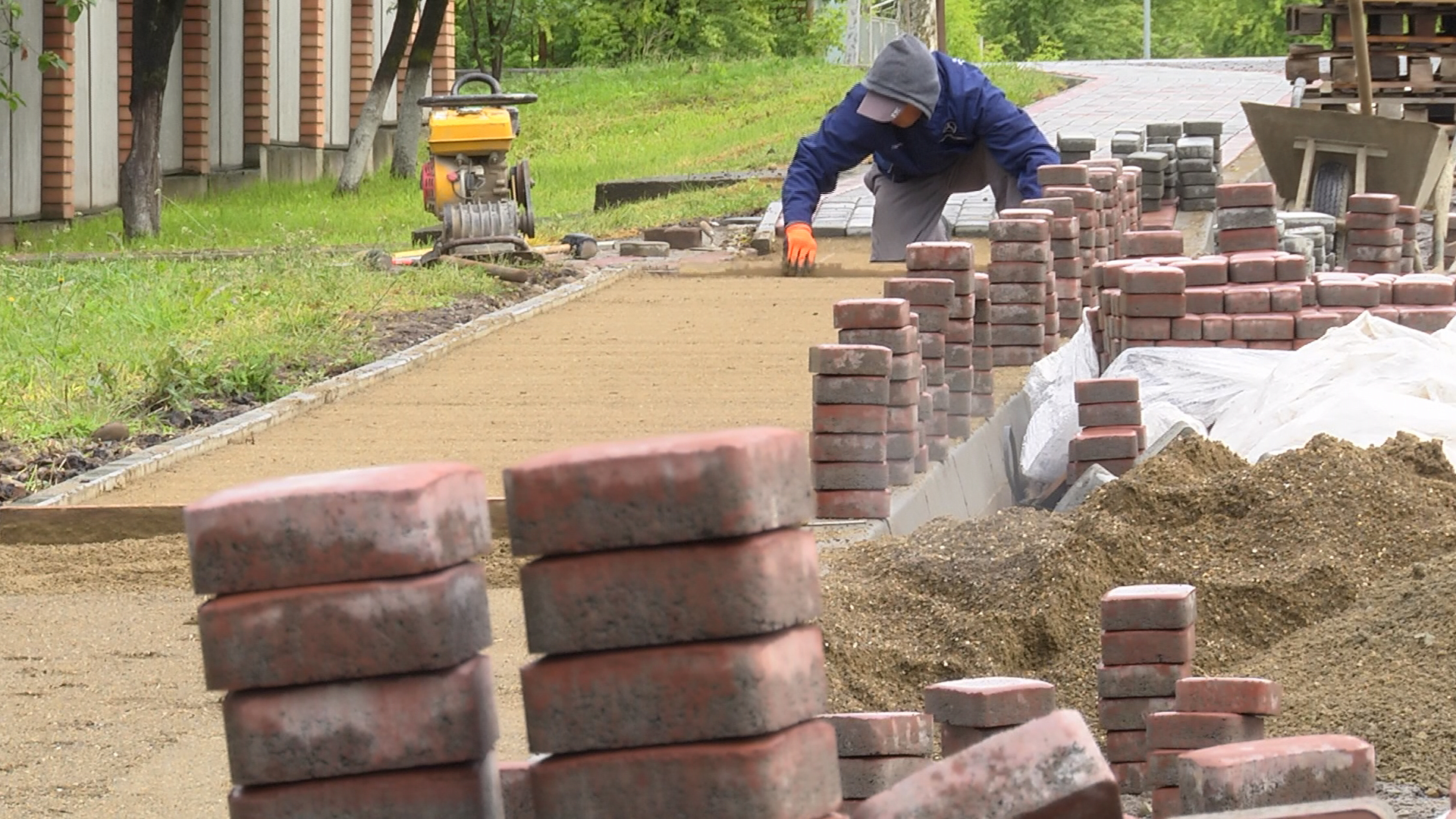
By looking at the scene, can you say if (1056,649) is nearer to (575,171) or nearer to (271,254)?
(271,254)

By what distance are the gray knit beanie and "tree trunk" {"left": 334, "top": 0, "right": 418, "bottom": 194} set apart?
45.6 feet

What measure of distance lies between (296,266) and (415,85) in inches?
412

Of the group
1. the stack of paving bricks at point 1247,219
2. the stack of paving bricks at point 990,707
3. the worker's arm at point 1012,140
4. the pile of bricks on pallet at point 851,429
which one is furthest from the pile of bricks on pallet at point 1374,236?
the stack of paving bricks at point 990,707

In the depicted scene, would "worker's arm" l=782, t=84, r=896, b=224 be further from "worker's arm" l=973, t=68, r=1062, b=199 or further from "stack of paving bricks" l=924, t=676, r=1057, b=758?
"stack of paving bricks" l=924, t=676, r=1057, b=758

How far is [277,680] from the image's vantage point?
2.68 m

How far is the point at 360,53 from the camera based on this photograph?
2923 cm

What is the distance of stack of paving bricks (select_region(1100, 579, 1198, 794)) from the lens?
14.4 feet

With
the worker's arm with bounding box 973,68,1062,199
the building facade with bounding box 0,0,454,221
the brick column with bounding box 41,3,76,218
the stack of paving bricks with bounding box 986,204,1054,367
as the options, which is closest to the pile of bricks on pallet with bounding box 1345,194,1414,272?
the worker's arm with bounding box 973,68,1062,199

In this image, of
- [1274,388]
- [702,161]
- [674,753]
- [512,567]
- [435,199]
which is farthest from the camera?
[702,161]

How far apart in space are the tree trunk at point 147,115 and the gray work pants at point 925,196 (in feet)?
28.9

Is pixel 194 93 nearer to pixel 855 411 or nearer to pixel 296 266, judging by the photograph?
pixel 296 266

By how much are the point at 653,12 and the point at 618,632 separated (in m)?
43.6

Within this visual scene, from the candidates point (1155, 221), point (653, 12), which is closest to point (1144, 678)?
point (1155, 221)

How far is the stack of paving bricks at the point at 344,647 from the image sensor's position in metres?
2.65
